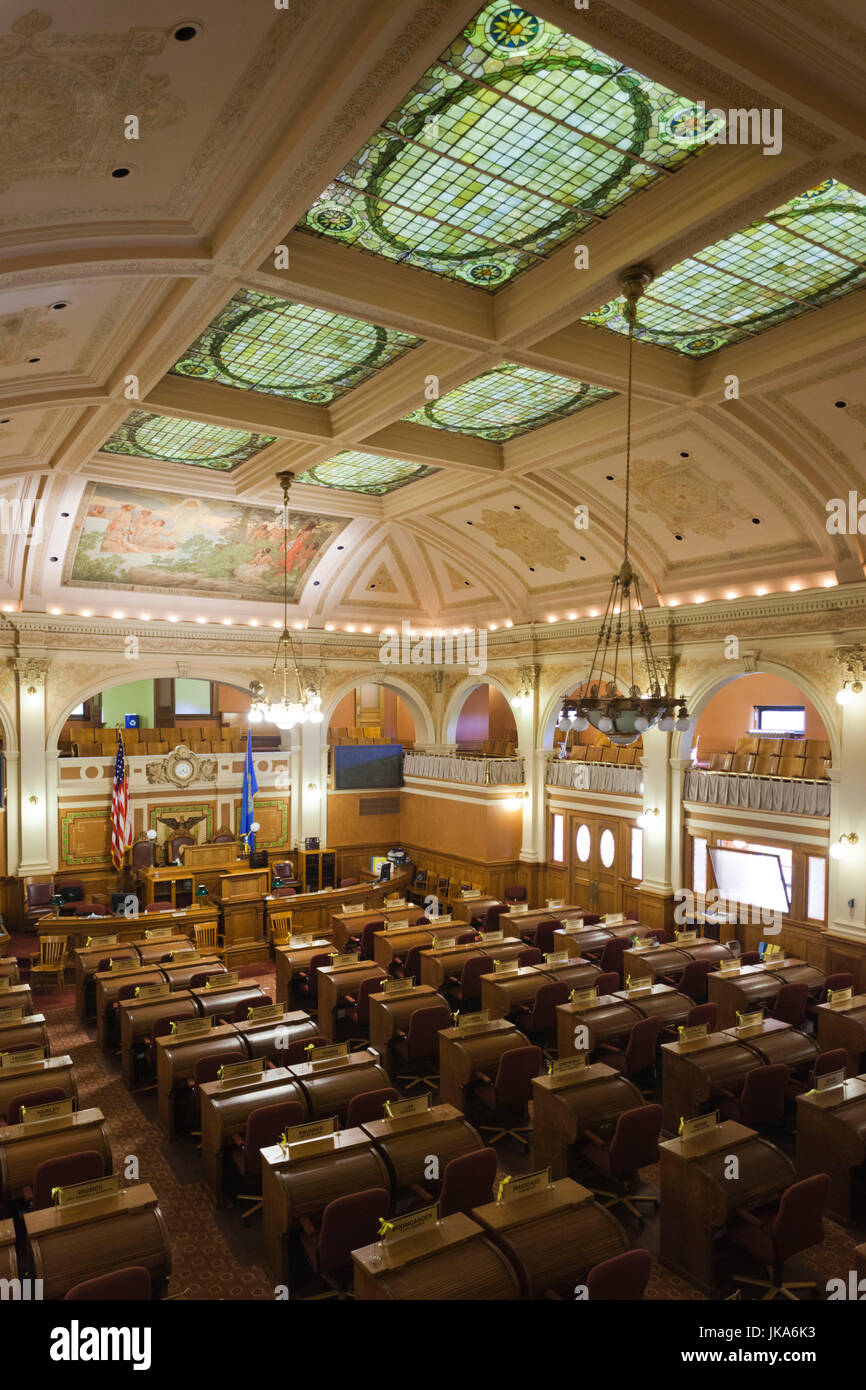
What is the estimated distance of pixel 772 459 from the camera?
10945mm

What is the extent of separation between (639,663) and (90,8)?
13.2 meters

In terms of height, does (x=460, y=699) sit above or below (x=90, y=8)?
below

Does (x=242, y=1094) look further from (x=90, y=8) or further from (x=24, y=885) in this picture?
(x=24, y=885)

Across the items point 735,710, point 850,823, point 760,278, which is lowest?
point 850,823

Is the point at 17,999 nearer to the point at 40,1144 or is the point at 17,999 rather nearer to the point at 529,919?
the point at 40,1144

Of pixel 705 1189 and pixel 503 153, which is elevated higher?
pixel 503 153

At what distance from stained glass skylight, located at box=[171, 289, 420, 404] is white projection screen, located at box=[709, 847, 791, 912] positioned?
9.62 meters

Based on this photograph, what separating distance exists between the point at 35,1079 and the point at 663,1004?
6.76m

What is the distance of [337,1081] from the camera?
25.2 ft

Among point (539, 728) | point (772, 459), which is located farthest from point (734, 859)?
point (772, 459)

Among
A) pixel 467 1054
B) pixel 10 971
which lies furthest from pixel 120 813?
pixel 467 1054

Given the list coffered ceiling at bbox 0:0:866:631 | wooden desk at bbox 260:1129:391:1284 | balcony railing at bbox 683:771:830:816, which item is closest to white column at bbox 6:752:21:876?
coffered ceiling at bbox 0:0:866:631

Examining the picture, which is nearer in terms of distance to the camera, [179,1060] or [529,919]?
[179,1060]

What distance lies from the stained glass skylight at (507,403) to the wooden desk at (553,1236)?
8317mm
